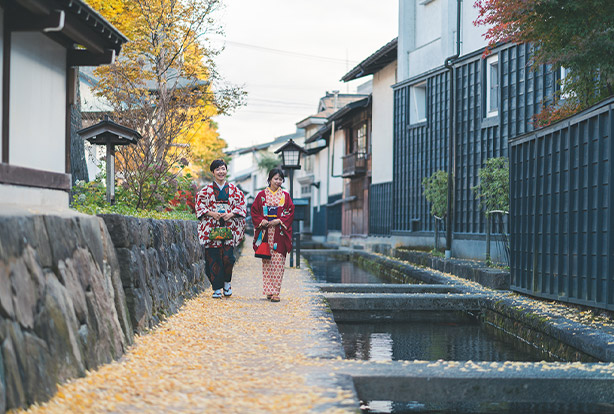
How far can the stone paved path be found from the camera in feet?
14.8

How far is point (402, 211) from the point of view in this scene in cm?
2653

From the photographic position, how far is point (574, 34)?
9797 mm

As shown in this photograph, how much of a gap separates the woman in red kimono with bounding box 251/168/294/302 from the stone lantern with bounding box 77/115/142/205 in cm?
413

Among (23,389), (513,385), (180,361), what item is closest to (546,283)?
(513,385)

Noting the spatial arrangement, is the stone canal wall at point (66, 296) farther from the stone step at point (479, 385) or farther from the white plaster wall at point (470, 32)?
the white plaster wall at point (470, 32)

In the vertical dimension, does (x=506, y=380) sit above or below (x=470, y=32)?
below

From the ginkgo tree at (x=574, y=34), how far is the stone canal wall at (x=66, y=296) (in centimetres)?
603

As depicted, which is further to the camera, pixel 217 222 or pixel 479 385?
pixel 217 222

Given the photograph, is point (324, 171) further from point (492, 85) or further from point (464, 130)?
point (492, 85)

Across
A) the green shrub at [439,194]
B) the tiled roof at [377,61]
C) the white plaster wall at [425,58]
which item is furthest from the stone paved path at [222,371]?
the tiled roof at [377,61]

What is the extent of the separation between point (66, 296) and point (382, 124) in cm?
2691

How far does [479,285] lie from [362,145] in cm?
2389

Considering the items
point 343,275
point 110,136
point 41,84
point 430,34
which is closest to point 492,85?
point 430,34

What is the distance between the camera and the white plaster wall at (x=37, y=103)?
23.4 feet
